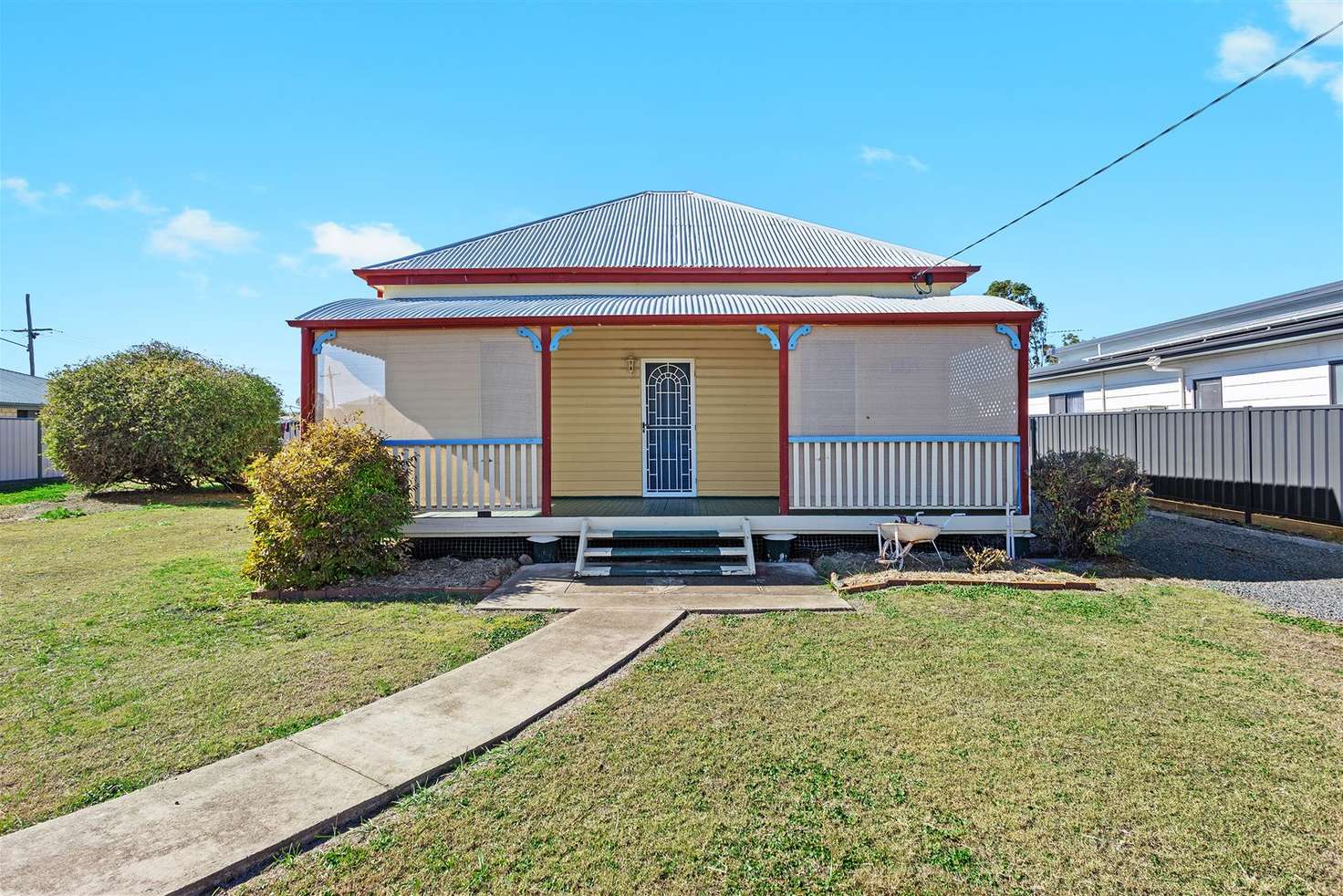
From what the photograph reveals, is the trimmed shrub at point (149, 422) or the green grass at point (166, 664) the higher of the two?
the trimmed shrub at point (149, 422)

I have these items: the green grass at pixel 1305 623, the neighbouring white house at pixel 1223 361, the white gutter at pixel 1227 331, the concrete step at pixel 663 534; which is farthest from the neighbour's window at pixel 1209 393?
the concrete step at pixel 663 534

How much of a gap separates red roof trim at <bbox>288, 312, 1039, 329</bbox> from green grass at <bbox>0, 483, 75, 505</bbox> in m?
12.4

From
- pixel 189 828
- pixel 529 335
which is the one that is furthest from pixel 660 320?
pixel 189 828

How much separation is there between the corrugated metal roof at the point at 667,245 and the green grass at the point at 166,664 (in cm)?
632

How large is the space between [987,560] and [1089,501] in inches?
66.2

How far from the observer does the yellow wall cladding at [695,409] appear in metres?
10.6

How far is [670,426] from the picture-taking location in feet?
35.1

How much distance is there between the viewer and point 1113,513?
7504 mm

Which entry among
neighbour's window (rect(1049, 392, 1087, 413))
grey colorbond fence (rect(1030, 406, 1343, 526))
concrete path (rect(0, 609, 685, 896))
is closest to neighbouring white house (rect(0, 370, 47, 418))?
concrete path (rect(0, 609, 685, 896))

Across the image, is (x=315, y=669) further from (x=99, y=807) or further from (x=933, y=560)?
(x=933, y=560)

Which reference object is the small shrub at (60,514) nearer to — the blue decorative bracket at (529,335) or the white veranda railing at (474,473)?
the white veranda railing at (474,473)

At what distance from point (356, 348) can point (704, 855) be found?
25.6 ft

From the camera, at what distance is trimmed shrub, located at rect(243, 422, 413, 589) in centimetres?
661

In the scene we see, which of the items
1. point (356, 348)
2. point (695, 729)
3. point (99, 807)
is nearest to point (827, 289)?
point (356, 348)
